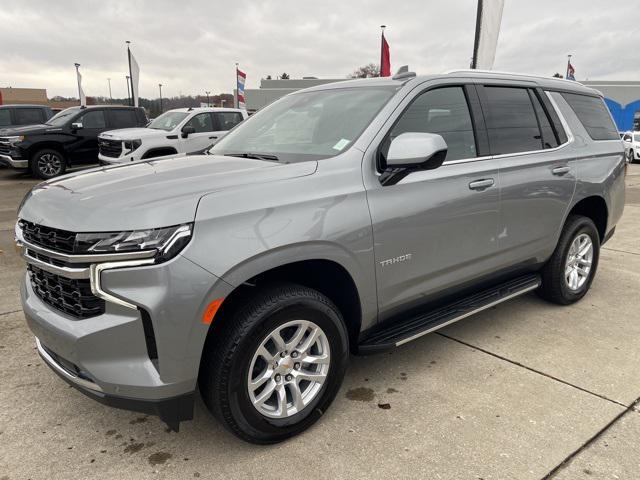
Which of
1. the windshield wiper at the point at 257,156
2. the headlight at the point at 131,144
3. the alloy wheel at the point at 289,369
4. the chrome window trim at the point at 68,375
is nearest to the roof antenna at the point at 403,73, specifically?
the windshield wiper at the point at 257,156

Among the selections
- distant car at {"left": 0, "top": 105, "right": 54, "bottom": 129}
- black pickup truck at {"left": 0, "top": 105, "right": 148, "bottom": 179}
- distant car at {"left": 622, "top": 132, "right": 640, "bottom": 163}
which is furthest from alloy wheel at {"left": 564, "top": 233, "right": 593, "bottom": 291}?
distant car at {"left": 622, "top": 132, "right": 640, "bottom": 163}

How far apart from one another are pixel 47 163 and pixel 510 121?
1242cm

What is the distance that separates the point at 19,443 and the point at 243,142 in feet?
7.22

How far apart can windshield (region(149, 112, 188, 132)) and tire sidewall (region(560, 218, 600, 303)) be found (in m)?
9.30

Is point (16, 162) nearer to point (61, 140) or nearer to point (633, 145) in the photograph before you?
point (61, 140)

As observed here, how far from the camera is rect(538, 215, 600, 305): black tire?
13.7ft

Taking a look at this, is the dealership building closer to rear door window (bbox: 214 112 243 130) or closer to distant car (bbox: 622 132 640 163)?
distant car (bbox: 622 132 640 163)

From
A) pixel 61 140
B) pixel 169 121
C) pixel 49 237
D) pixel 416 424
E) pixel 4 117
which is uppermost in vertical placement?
pixel 4 117

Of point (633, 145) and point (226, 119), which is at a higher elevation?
point (226, 119)

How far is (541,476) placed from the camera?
2.33 metres

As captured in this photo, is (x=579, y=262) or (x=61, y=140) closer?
(x=579, y=262)

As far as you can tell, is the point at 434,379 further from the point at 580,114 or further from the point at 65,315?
the point at 580,114

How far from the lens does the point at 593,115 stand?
452 centimetres

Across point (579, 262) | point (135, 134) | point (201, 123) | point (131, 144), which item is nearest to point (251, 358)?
point (579, 262)
